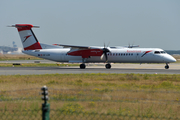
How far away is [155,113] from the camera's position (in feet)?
33.5

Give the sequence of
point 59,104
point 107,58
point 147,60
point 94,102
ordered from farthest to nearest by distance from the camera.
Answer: point 107,58, point 147,60, point 94,102, point 59,104

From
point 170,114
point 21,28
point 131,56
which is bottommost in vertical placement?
point 170,114

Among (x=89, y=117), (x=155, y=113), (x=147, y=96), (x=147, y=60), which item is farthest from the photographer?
(x=147, y=60)

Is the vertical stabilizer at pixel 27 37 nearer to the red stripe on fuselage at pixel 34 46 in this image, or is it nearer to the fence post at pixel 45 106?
the red stripe on fuselage at pixel 34 46

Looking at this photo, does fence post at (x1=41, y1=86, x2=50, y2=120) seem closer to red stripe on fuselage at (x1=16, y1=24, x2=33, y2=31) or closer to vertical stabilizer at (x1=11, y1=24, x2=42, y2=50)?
vertical stabilizer at (x1=11, y1=24, x2=42, y2=50)

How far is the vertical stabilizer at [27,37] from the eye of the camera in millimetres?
44656

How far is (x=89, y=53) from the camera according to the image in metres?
41.7

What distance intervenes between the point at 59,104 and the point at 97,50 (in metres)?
30.5

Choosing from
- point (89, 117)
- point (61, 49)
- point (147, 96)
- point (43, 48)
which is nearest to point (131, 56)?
point (61, 49)

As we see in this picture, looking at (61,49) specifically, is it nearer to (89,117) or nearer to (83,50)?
(83,50)

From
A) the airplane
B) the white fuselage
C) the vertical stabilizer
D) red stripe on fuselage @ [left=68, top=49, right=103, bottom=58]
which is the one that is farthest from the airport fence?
the vertical stabilizer

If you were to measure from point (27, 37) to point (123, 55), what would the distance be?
56.8 ft

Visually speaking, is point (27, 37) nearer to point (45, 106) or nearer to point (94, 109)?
point (94, 109)

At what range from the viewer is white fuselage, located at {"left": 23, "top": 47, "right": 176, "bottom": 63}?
38.1 meters
